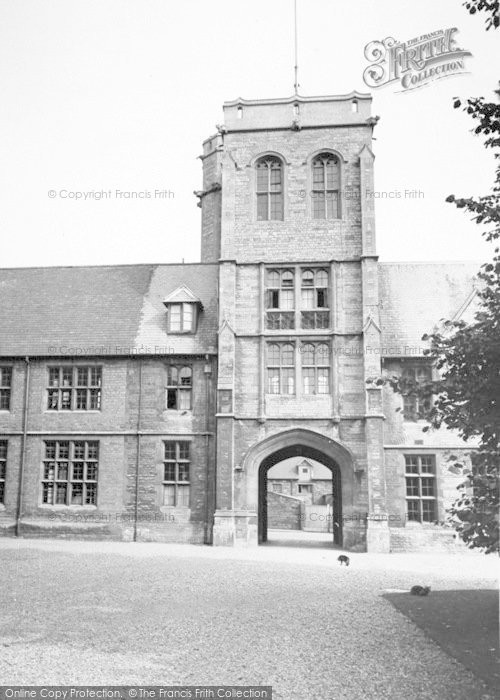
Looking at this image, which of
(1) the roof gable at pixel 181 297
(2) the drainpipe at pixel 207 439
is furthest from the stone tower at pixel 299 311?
(1) the roof gable at pixel 181 297

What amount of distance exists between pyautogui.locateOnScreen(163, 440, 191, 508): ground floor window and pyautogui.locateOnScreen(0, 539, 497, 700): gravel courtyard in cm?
649

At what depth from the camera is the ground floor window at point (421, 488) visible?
84.8 ft

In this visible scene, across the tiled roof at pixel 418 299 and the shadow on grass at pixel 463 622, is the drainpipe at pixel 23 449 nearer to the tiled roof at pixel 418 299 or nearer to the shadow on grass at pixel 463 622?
the tiled roof at pixel 418 299

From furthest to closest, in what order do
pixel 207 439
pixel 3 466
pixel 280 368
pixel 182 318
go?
pixel 182 318 → pixel 3 466 → pixel 280 368 → pixel 207 439

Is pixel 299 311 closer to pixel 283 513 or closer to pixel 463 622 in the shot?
pixel 463 622

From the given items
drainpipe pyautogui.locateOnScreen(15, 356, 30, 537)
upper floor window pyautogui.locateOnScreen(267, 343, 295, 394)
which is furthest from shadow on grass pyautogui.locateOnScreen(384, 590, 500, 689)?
drainpipe pyautogui.locateOnScreen(15, 356, 30, 537)

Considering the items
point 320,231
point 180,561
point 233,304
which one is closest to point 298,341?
point 233,304

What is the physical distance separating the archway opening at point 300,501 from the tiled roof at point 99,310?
6617mm

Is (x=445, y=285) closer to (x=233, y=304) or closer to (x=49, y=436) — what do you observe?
(x=233, y=304)

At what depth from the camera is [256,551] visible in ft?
78.7

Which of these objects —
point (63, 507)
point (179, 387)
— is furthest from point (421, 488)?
point (63, 507)

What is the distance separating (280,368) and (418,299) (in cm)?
717

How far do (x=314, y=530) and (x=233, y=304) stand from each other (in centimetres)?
2506

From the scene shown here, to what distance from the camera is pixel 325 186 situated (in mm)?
28453
